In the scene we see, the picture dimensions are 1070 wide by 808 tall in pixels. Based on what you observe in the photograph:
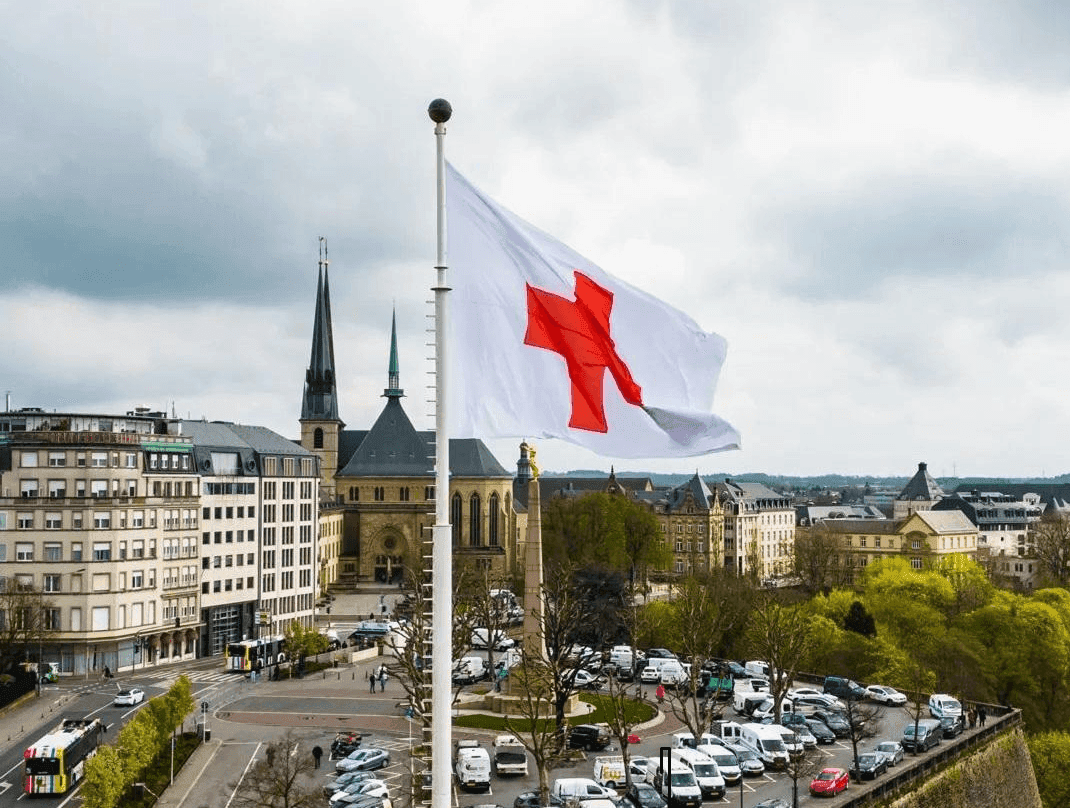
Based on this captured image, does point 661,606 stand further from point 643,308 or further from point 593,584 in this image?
point 643,308

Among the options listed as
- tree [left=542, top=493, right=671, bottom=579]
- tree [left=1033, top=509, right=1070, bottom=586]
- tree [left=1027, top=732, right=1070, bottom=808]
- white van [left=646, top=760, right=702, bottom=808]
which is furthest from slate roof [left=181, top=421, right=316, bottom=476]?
tree [left=1033, top=509, right=1070, bottom=586]

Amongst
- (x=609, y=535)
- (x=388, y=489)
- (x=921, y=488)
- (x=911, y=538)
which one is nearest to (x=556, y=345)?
(x=609, y=535)

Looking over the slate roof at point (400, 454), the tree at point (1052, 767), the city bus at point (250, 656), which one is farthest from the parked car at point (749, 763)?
the slate roof at point (400, 454)

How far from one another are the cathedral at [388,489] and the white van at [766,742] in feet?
271

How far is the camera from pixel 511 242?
1299 cm

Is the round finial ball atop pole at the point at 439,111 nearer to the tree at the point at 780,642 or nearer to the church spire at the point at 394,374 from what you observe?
the tree at the point at 780,642

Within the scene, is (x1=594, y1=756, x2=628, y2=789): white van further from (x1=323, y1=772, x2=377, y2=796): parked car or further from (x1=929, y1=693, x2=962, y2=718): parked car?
(x1=929, y1=693, x2=962, y2=718): parked car

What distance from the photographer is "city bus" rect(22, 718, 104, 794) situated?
4675 centimetres

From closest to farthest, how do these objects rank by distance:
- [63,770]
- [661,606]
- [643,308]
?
[643,308] < [63,770] < [661,606]

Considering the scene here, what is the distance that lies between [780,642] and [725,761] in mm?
13706

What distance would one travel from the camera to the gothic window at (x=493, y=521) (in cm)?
14350

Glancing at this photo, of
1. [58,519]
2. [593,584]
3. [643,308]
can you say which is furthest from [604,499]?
[643,308]

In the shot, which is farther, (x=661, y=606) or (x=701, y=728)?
(x=661, y=606)

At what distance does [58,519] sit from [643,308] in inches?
2794
